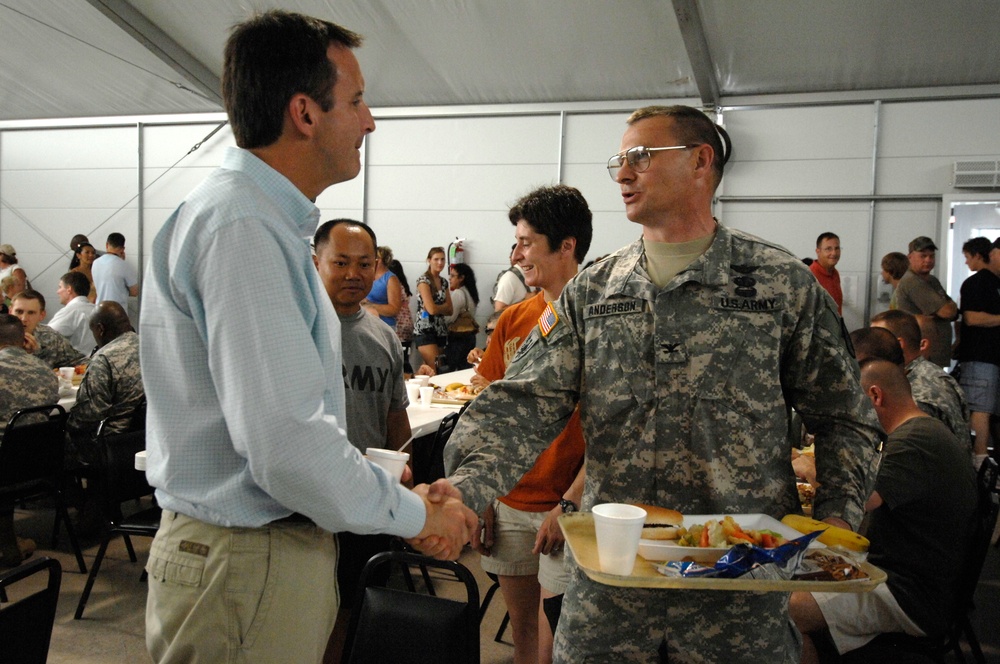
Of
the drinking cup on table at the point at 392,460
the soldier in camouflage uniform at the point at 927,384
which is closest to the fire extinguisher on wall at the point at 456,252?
the soldier in camouflage uniform at the point at 927,384

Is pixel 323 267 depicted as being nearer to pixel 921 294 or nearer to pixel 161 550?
pixel 161 550

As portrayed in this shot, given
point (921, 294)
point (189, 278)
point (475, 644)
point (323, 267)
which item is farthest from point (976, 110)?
point (189, 278)

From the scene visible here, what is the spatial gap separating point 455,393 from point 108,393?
2.04 m

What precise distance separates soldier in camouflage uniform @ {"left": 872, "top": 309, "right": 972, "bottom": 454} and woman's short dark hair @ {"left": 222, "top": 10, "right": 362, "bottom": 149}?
3.11m

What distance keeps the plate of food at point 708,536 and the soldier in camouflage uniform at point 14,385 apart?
3907 millimetres

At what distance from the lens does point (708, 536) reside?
1.46 m

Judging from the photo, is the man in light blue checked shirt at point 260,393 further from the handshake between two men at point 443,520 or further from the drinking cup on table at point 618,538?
the drinking cup on table at point 618,538

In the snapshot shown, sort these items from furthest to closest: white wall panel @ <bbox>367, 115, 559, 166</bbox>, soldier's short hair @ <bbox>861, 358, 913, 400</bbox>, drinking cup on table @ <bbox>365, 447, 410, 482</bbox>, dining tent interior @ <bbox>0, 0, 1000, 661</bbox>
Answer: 1. white wall panel @ <bbox>367, 115, 559, 166</bbox>
2. dining tent interior @ <bbox>0, 0, 1000, 661</bbox>
3. soldier's short hair @ <bbox>861, 358, 913, 400</bbox>
4. drinking cup on table @ <bbox>365, 447, 410, 482</bbox>

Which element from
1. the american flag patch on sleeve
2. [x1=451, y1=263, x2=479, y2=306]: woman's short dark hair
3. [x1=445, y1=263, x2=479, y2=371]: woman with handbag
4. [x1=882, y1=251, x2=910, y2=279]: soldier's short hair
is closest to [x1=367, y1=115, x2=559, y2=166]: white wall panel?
[x1=451, y1=263, x2=479, y2=306]: woman's short dark hair

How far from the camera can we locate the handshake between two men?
1543 millimetres

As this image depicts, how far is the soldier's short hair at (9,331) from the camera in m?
4.34

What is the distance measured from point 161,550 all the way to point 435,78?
839 centimetres

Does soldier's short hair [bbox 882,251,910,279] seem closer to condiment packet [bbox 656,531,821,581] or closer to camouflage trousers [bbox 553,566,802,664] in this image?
camouflage trousers [bbox 553,566,802,664]

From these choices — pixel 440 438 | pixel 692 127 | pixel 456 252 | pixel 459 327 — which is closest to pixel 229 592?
pixel 692 127
